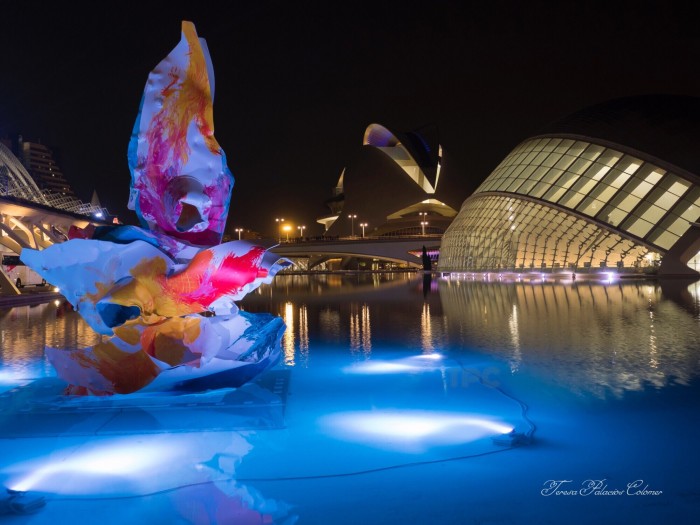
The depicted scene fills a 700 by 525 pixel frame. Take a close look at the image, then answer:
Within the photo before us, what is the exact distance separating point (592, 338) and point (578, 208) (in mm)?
30104

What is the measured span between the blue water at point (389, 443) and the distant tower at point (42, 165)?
154 meters

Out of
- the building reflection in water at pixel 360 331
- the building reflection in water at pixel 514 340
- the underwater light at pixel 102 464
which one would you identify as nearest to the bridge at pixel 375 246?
the building reflection in water at pixel 360 331

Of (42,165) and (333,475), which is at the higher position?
(42,165)

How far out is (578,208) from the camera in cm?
4022

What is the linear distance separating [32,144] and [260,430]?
168000 mm

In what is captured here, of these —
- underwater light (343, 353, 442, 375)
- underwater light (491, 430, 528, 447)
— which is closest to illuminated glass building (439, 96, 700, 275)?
underwater light (343, 353, 442, 375)

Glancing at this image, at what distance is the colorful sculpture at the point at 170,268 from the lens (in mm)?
7055

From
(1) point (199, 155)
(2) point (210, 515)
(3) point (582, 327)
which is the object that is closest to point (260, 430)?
(2) point (210, 515)

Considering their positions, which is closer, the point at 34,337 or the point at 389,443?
the point at 389,443

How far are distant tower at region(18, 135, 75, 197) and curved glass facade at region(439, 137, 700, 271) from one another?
12579 cm

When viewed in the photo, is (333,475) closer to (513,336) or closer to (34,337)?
(513,336)

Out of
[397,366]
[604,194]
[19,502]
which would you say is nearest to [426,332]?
[397,366]

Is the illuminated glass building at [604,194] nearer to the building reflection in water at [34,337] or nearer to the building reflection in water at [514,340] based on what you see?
the building reflection in water at [514,340]

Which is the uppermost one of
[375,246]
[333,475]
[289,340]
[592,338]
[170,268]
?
[375,246]
